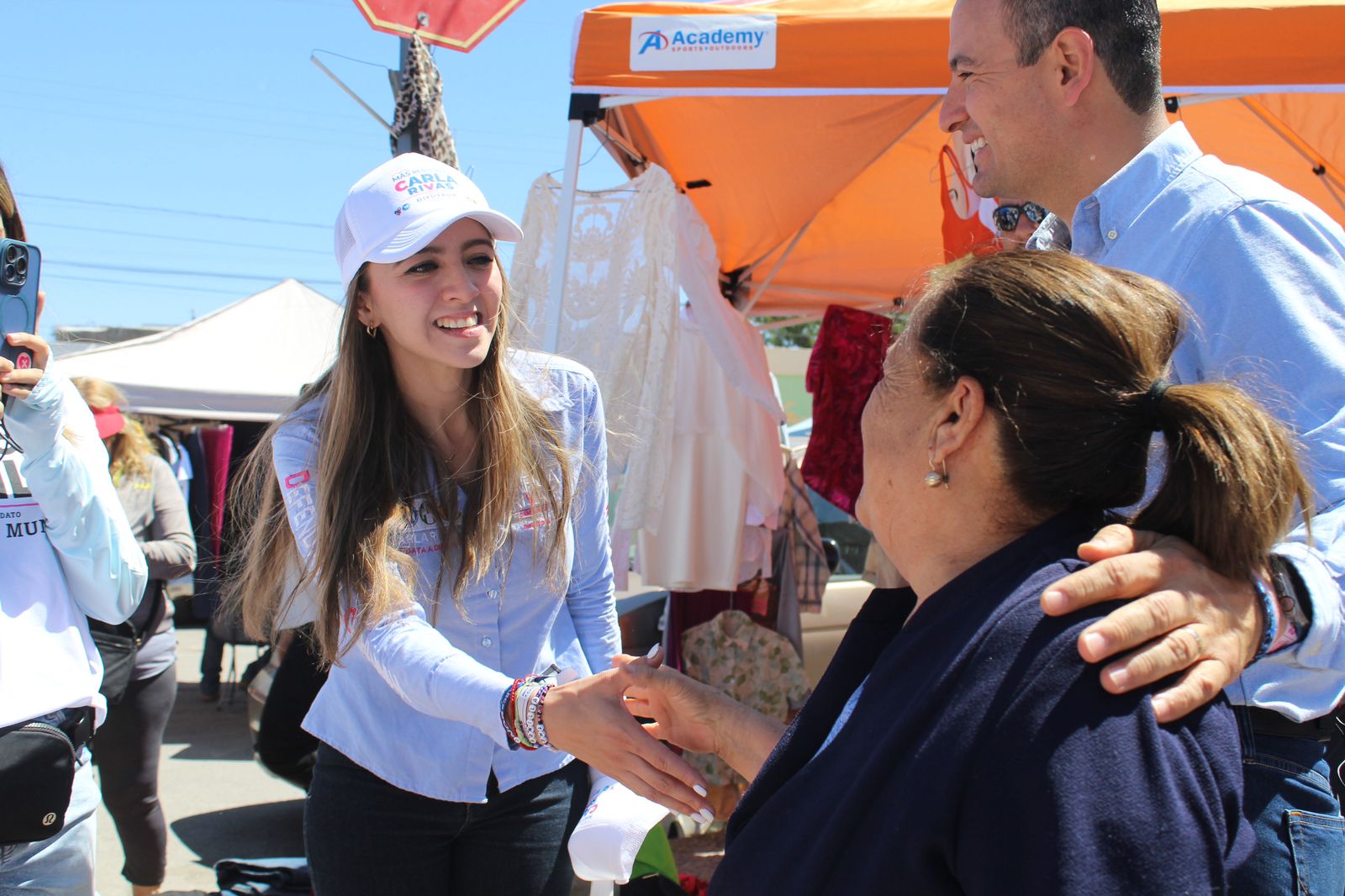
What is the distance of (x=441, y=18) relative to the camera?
4.69 m

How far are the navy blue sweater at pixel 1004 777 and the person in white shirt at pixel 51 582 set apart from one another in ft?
5.32

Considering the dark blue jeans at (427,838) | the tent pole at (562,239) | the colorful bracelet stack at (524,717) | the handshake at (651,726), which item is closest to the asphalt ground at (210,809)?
the dark blue jeans at (427,838)

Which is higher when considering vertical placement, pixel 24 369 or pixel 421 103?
pixel 421 103

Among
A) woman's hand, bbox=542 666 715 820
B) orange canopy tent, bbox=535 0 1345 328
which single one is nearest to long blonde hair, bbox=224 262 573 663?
woman's hand, bbox=542 666 715 820

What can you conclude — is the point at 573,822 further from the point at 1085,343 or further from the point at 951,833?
the point at 1085,343

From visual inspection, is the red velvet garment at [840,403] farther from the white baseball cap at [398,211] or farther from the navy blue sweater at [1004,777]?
the navy blue sweater at [1004,777]

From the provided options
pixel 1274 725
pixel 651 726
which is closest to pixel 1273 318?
pixel 1274 725

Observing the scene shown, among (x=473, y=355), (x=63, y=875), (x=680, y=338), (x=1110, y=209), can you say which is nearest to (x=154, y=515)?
(x=680, y=338)

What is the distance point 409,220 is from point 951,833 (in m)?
1.60

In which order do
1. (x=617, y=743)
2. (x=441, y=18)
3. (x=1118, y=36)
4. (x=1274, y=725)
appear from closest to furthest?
(x=1274, y=725) < (x=1118, y=36) < (x=617, y=743) < (x=441, y=18)

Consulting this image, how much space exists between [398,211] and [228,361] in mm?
8850

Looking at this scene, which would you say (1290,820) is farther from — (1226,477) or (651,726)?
(651,726)

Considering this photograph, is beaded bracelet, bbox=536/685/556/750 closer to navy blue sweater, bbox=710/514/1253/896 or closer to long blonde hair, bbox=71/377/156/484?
navy blue sweater, bbox=710/514/1253/896

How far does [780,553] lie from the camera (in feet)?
18.6
